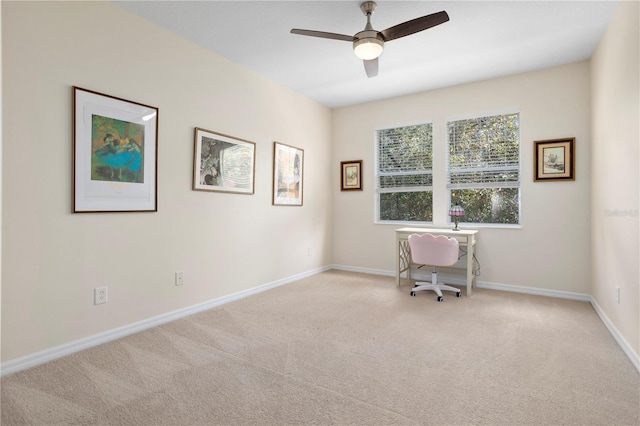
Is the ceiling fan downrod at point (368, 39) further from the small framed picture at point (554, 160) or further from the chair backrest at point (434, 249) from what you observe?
the small framed picture at point (554, 160)

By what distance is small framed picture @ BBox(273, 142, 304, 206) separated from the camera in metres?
4.38

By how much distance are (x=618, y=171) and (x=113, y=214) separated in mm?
3905

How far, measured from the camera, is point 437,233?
13.6 ft

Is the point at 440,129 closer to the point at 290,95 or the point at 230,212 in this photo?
the point at 290,95

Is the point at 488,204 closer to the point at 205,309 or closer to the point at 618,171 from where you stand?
the point at 618,171

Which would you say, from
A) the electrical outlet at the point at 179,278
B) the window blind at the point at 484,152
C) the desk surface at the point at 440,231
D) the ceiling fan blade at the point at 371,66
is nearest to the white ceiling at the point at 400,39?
the ceiling fan blade at the point at 371,66

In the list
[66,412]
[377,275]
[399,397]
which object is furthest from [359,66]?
[66,412]

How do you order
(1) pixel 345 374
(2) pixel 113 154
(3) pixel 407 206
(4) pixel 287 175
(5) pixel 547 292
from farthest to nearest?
1. (3) pixel 407 206
2. (4) pixel 287 175
3. (5) pixel 547 292
4. (2) pixel 113 154
5. (1) pixel 345 374

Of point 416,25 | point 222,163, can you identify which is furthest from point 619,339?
point 222,163

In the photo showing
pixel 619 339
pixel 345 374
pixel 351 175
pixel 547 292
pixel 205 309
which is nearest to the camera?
pixel 345 374

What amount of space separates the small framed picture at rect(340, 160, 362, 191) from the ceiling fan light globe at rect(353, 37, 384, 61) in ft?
8.36

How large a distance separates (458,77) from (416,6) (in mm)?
1689

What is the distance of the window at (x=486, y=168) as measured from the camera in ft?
13.7

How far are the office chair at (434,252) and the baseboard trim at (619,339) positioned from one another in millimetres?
1234
